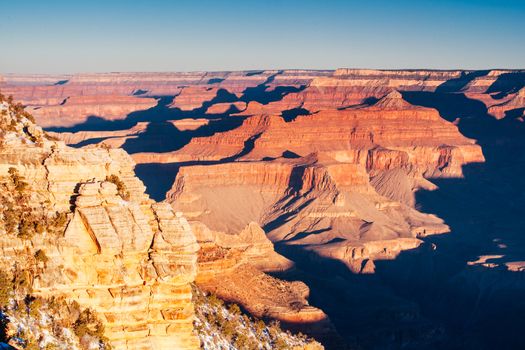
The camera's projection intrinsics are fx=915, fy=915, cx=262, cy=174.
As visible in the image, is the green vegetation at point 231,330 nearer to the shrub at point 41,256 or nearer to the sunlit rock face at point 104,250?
the sunlit rock face at point 104,250

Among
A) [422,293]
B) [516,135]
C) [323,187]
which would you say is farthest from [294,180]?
[516,135]

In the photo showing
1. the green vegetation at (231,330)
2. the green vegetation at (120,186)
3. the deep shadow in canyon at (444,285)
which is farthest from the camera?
the deep shadow in canyon at (444,285)

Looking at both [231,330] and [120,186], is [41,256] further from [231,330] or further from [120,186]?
[231,330]

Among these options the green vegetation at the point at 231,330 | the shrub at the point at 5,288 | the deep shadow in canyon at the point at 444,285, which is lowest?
the deep shadow in canyon at the point at 444,285

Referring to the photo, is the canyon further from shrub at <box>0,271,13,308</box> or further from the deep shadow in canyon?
shrub at <box>0,271,13,308</box>

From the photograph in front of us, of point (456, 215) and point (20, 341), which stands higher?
point (20, 341)

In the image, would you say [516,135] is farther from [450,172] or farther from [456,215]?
[456,215]

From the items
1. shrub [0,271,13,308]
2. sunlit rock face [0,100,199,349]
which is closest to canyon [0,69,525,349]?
sunlit rock face [0,100,199,349]

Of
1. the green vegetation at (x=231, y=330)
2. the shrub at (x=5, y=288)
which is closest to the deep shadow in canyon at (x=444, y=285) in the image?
the green vegetation at (x=231, y=330)
